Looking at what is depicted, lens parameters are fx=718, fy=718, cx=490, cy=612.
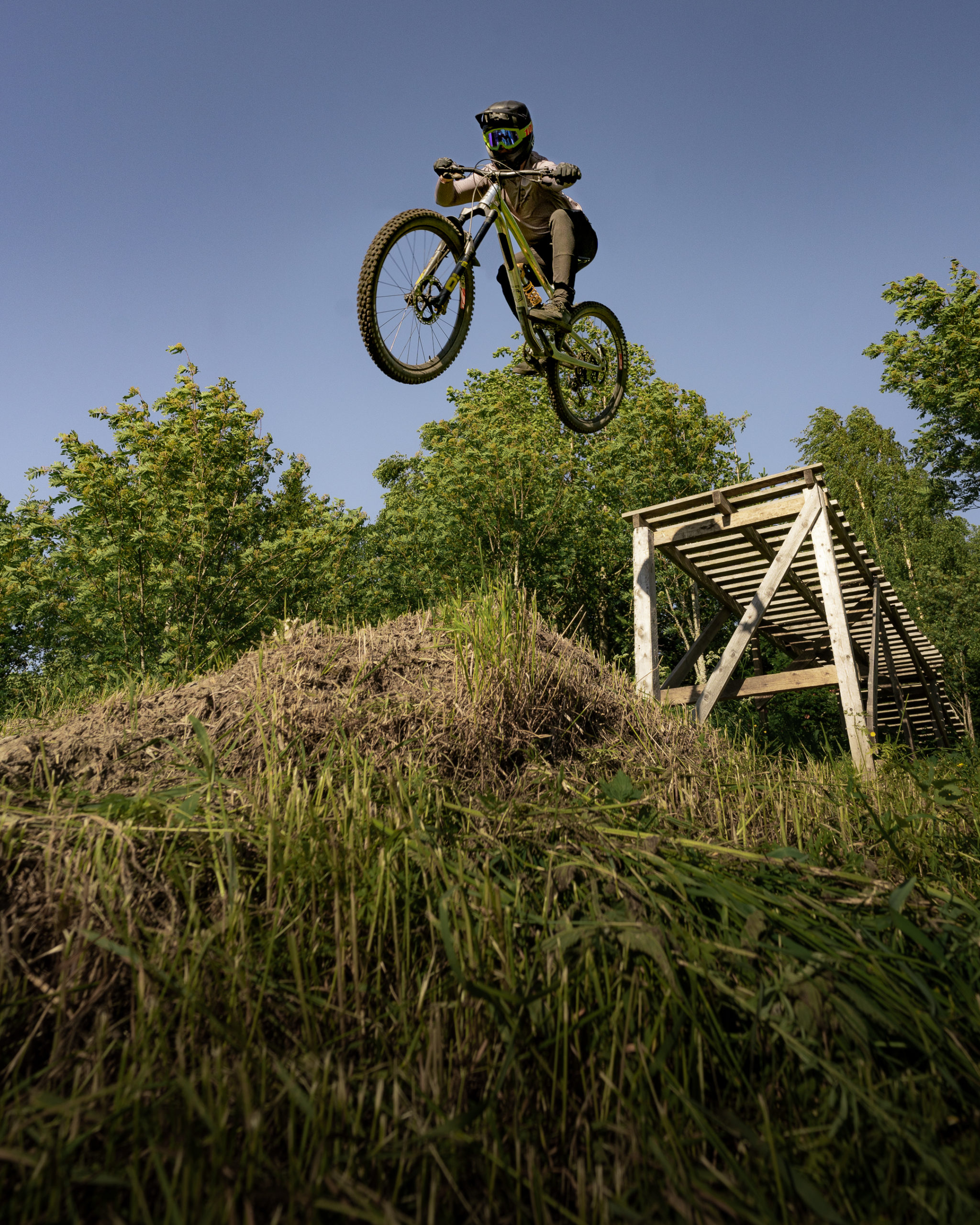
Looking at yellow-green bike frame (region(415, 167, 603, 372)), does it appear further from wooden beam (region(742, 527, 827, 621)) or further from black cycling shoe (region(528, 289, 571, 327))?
wooden beam (region(742, 527, 827, 621))

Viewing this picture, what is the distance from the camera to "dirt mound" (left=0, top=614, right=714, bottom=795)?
9.71 feet

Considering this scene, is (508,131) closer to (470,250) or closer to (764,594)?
(470,250)

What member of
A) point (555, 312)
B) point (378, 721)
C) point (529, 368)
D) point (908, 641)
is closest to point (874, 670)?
point (908, 641)

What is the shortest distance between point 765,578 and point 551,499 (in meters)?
9.16

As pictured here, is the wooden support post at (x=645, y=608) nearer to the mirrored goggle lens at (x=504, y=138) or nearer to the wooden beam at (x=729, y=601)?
the wooden beam at (x=729, y=601)

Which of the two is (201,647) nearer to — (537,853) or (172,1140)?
(537,853)

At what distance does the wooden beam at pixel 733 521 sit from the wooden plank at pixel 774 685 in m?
1.58

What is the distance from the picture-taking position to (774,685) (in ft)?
25.5

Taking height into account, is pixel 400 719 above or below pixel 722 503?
below

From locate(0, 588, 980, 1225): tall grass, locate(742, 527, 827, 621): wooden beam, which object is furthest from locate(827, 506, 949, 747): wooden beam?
locate(0, 588, 980, 1225): tall grass

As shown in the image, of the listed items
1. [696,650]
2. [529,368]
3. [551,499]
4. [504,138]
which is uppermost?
[551,499]

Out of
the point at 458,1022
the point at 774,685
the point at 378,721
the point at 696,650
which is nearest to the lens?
the point at 458,1022

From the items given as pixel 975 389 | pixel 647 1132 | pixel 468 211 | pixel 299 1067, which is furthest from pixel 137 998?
pixel 975 389

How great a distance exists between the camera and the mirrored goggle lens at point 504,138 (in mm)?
5324
